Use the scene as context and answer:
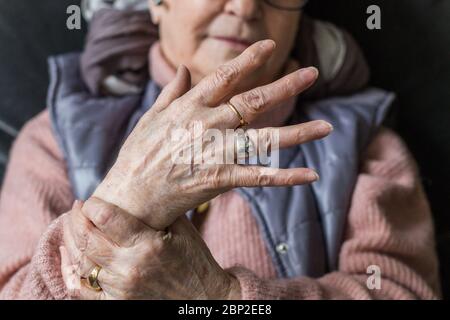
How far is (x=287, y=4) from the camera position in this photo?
31.9 inches

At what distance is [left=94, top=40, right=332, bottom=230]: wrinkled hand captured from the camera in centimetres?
54

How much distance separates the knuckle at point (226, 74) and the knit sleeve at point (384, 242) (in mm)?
237

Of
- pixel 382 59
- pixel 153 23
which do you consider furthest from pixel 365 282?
pixel 153 23

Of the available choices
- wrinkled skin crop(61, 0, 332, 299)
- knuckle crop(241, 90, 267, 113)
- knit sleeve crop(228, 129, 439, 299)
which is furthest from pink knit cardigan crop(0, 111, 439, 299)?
knuckle crop(241, 90, 267, 113)

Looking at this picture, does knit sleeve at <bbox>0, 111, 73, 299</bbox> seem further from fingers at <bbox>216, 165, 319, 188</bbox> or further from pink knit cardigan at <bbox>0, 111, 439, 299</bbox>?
fingers at <bbox>216, 165, 319, 188</bbox>

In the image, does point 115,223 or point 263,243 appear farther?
point 263,243

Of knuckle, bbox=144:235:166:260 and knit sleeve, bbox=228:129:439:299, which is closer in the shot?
knuckle, bbox=144:235:166:260

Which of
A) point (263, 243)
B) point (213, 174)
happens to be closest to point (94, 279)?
point (213, 174)

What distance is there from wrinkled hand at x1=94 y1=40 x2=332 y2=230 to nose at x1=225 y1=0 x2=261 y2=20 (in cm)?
21

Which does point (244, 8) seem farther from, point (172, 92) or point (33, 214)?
point (33, 214)

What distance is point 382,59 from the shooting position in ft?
3.30

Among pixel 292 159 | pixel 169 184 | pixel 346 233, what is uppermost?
pixel 169 184

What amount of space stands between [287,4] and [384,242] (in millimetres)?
367
